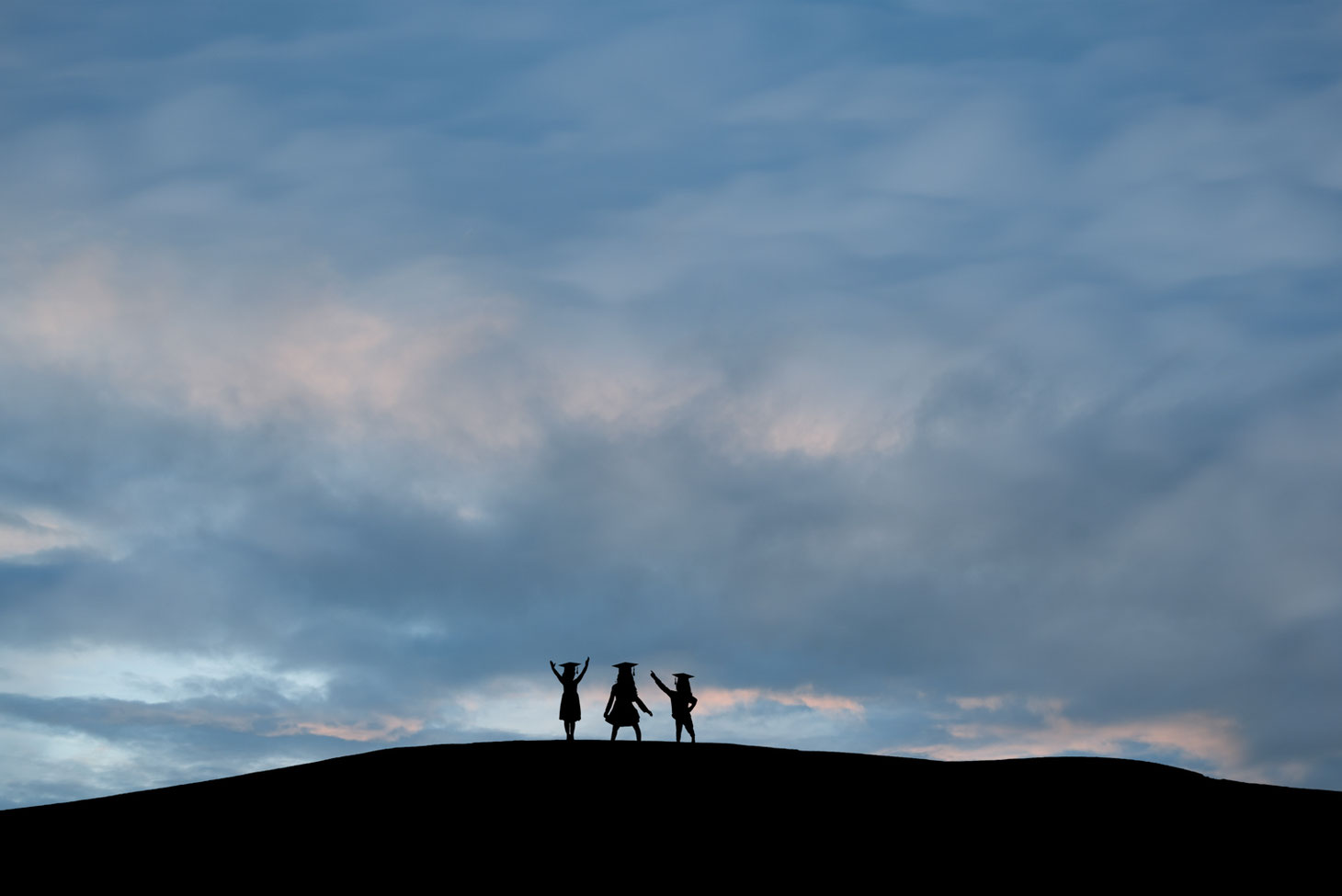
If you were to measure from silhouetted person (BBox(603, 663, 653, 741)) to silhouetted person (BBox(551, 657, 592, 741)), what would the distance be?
0.70 m

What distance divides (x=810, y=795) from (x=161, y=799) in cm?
1280

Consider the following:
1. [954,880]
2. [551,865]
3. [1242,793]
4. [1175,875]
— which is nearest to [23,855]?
[551,865]

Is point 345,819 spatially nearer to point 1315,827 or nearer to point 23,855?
point 23,855

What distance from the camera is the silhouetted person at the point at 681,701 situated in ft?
94.6

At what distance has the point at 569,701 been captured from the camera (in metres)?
28.6

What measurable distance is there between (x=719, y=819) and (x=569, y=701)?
22.6 feet

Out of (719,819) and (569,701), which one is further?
(569,701)

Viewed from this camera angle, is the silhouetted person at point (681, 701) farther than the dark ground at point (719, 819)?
Yes

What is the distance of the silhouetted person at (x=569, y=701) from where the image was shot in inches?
1123

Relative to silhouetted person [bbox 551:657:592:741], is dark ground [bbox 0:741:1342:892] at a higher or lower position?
lower

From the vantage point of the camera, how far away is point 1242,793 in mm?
24859

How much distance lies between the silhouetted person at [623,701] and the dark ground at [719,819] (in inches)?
44.8

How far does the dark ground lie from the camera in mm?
20453

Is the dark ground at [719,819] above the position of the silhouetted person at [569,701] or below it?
below
